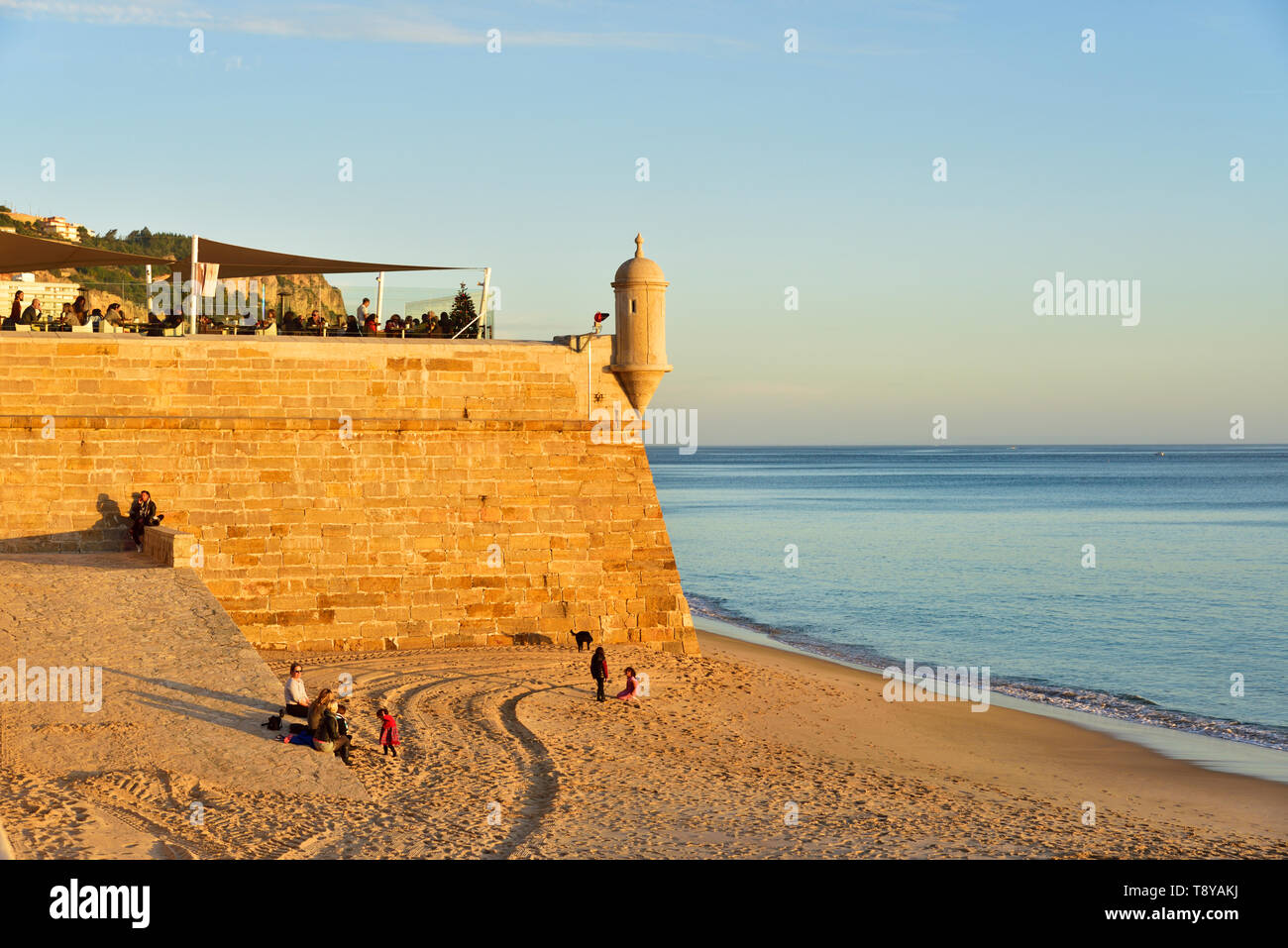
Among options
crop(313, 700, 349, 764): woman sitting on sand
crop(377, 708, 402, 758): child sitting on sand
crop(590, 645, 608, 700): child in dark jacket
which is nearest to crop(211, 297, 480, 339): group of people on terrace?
crop(590, 645, 608, 700): child in dark jacket

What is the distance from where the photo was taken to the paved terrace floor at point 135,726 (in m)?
9.08

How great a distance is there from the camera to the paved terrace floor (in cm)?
908

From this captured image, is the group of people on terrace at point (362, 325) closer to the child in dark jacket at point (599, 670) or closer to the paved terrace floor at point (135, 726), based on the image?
the paved terrace floor at point (135, 726)

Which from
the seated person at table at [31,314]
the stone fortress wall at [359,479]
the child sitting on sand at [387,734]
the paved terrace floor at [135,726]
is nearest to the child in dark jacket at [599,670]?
the stone fortress wall at [359,479]

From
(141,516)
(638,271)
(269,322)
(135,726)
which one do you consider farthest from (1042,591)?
(135,726)

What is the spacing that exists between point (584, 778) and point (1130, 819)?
645 cm

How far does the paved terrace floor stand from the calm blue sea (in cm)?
1601

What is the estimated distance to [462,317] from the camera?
70.1ft

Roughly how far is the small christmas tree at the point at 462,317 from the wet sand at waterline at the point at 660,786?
20.1ft

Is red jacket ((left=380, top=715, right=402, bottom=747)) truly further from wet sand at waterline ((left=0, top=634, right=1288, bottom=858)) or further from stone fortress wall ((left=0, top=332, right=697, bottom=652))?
stone fortress wall ((left=0, top=332, right=697, bottom=652))

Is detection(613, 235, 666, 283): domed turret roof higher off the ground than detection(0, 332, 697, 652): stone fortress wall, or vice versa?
detection(613, 235, 666, 283): domed turret roof

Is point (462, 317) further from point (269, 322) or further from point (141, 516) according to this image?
point (141, 516)

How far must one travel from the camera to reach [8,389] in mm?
18234
